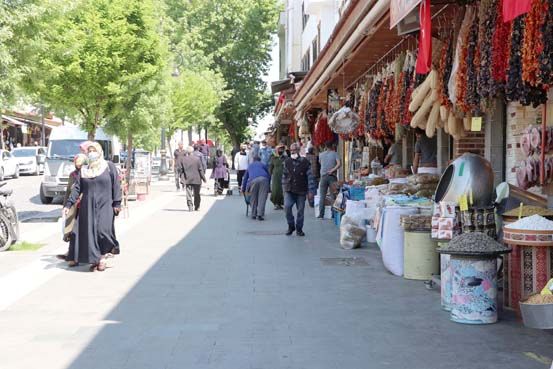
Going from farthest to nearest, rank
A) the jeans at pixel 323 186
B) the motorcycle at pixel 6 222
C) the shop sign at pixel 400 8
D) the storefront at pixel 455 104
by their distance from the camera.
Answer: the jeans at pixel 323 186, the motorcycle at pixel 6 222, the shop sign at pixel 400 8, the storefront at pixel 455 104

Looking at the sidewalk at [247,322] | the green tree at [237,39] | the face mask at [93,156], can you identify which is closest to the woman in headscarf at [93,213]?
the face mask at [93,156]

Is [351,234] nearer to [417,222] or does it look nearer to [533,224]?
[417,222]

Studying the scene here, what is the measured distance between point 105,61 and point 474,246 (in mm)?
14555

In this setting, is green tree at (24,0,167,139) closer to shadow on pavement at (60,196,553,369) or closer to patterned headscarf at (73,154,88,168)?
patterned headscarf at (73,154,88,168)

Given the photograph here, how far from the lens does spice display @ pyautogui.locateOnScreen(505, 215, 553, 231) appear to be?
21.9 ft

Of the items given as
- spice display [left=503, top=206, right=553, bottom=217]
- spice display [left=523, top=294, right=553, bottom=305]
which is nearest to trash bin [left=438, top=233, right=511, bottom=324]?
spice display [left=503, top=206, right=553, bottom=217]

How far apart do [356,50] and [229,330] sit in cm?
711

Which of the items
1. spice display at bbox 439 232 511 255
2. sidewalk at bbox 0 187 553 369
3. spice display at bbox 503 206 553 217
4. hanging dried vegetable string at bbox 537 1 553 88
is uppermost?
hanging dried vegetable string at bbox 537 1 553 88

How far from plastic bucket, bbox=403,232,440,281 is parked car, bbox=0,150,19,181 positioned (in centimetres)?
3053

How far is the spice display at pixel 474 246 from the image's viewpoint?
6.85m

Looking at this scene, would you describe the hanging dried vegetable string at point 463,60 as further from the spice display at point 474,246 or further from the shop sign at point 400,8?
the spice display at point 474,246

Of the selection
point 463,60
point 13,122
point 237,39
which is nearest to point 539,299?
point 463,60

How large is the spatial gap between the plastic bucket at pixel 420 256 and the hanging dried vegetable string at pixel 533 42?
133 inches

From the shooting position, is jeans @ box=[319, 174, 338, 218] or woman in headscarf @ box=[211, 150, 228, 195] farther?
woman in headscarf @ box=[211, 150, 228, 195]
